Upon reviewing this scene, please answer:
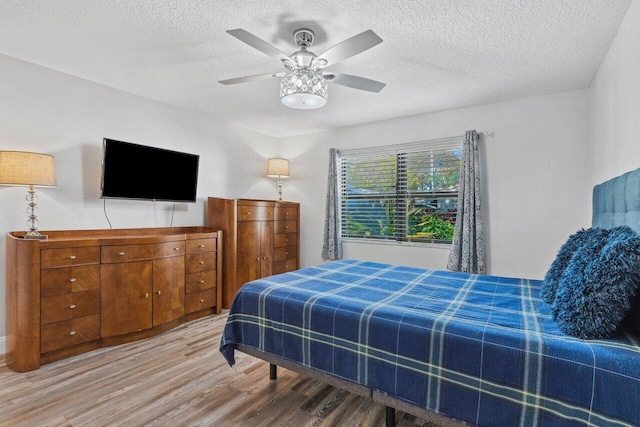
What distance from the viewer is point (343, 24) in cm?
215

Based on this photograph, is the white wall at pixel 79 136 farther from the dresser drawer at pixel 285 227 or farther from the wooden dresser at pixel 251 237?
the dresser drawer at pixel 285 227

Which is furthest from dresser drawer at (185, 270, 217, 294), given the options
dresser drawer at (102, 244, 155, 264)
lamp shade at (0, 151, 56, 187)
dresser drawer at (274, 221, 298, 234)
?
lamp shade at (0, 151, 56, 187)

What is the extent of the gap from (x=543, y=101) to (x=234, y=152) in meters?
3.92

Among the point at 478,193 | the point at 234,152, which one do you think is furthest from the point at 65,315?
the point at 478,193

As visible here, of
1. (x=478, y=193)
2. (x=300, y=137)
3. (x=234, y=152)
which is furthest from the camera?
(x=300, y=137)

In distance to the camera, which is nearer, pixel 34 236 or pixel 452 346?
A: pixel 452 346

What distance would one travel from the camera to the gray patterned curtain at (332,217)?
4742mm

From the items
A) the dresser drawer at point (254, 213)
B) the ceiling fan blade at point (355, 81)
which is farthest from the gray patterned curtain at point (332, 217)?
the ceiling fan blade at point (355, 81)

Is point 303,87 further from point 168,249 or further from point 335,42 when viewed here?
point 168,249

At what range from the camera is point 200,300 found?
3670 millimetres

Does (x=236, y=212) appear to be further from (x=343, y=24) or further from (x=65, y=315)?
(x=343, y=24)

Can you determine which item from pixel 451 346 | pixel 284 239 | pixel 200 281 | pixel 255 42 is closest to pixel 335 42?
pixel 255 42

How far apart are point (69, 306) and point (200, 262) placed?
1.26m

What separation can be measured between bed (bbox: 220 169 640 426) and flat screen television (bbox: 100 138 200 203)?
195 centimetres
